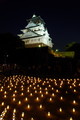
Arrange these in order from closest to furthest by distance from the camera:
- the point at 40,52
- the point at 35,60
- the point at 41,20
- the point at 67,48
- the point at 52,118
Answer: the point at 52,118 < the point at 35,60 < the point at 40,52 < the point at 67,48 < the point at 41,20

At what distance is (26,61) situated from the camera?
58.3 feet

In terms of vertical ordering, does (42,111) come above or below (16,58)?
below

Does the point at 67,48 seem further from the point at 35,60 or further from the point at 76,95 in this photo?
the point at 76,95

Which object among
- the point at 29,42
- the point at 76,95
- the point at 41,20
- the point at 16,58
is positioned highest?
the point at 41,20

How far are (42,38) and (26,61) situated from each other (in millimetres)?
16924

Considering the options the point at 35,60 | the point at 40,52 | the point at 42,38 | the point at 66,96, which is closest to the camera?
the point at 66,96

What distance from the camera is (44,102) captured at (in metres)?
4.99

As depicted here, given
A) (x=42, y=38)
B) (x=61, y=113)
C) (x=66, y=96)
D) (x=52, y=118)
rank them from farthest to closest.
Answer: (x=42, y=38)
(x=66, y=96)
(x=61, y=113)
(x=52, y=118)

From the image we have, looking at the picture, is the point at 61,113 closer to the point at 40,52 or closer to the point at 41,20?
the point at 40,52

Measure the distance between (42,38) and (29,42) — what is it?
3654 millimetres

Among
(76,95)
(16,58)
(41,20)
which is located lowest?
(76,95)

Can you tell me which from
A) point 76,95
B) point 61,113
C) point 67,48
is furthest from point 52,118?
point 67,48

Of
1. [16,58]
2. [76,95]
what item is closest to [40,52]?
[16,58]

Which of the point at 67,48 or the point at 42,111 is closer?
the point at 42,111
